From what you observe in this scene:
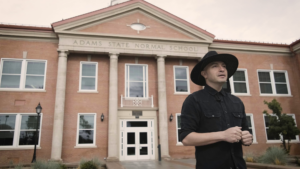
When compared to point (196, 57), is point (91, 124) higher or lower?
lower

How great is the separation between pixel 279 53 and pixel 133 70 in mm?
13888

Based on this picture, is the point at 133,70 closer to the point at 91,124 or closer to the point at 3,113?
the point at 91,124

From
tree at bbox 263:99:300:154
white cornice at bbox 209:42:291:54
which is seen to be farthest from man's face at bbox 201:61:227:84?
white cornice at bbox 209:42:291:54

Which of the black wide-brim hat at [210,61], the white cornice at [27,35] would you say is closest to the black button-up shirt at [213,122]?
the black wide-brim hat at [210,61]

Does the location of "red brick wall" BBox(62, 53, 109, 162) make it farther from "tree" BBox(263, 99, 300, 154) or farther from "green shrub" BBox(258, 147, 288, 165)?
"tree" BBox(263, 99, 300, 154)

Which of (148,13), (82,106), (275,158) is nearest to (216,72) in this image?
(275,158)

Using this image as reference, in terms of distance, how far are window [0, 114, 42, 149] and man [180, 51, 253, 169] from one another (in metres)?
16.0

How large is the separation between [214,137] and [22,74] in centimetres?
1765

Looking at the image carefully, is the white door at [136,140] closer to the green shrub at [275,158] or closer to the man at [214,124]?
the green shrub at [275,158]

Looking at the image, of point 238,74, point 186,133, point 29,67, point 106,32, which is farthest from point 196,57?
point 186,133

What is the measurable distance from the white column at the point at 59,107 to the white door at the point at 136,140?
14.2 feet

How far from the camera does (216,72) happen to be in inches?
102

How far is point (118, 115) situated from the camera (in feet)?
56.6

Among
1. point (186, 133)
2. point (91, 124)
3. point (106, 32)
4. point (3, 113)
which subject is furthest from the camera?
point (106, 32)
